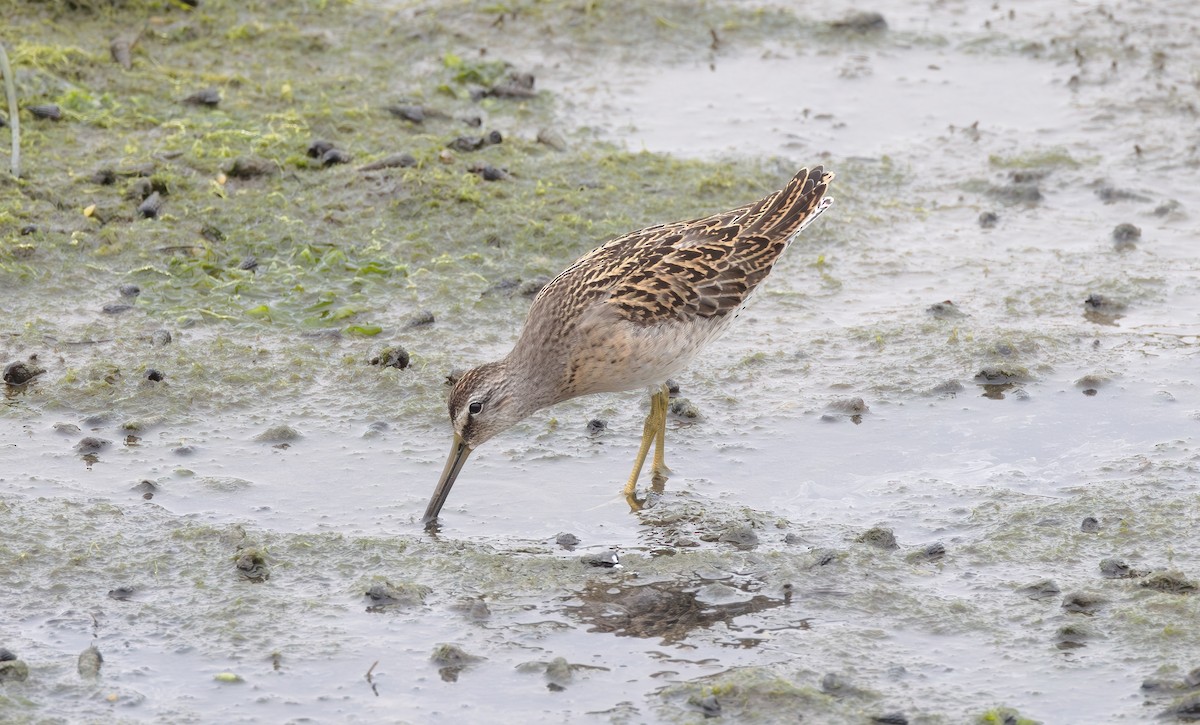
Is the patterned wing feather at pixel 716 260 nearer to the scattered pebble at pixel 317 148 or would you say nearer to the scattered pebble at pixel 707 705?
the scattered pebble at pixel 707 705

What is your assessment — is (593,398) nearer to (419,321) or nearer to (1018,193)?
(419,321)

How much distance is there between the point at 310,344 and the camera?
27.7ft

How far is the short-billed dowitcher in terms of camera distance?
7.11 metres

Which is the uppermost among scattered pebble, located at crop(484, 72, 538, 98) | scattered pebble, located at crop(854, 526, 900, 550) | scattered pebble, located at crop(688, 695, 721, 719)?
scattered pebble, located at crop(484, 72, 538, 98)

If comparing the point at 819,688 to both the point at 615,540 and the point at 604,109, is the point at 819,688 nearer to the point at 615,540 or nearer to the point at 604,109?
the point at 615,540

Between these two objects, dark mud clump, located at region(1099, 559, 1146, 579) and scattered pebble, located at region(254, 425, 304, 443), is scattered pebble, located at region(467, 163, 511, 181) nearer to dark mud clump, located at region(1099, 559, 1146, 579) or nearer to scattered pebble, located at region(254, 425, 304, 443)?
scattered pebble, located at region(254, 425, 304, 443)

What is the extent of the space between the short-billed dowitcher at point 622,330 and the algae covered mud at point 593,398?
34 cm

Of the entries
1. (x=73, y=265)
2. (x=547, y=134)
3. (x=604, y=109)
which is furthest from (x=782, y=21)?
(x=73, y=265)

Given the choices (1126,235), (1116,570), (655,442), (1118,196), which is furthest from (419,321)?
(1118,196)

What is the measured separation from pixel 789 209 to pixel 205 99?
456cm

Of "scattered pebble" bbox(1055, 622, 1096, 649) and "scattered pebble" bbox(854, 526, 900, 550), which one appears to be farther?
"scattered pebble" bbox(854, 526, 900, 550)

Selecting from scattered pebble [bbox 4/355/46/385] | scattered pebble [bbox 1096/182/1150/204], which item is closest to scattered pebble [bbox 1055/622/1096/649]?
scattered pebble [bbox 1096/182/1150/204]

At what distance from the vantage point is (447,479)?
22.9ft

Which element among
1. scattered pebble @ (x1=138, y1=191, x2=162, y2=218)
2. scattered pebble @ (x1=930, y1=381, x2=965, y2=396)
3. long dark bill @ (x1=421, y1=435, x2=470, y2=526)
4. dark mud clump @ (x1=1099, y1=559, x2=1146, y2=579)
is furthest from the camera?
scattered pebble @ (x1=138, y1=191, x2=162, y2=218)
